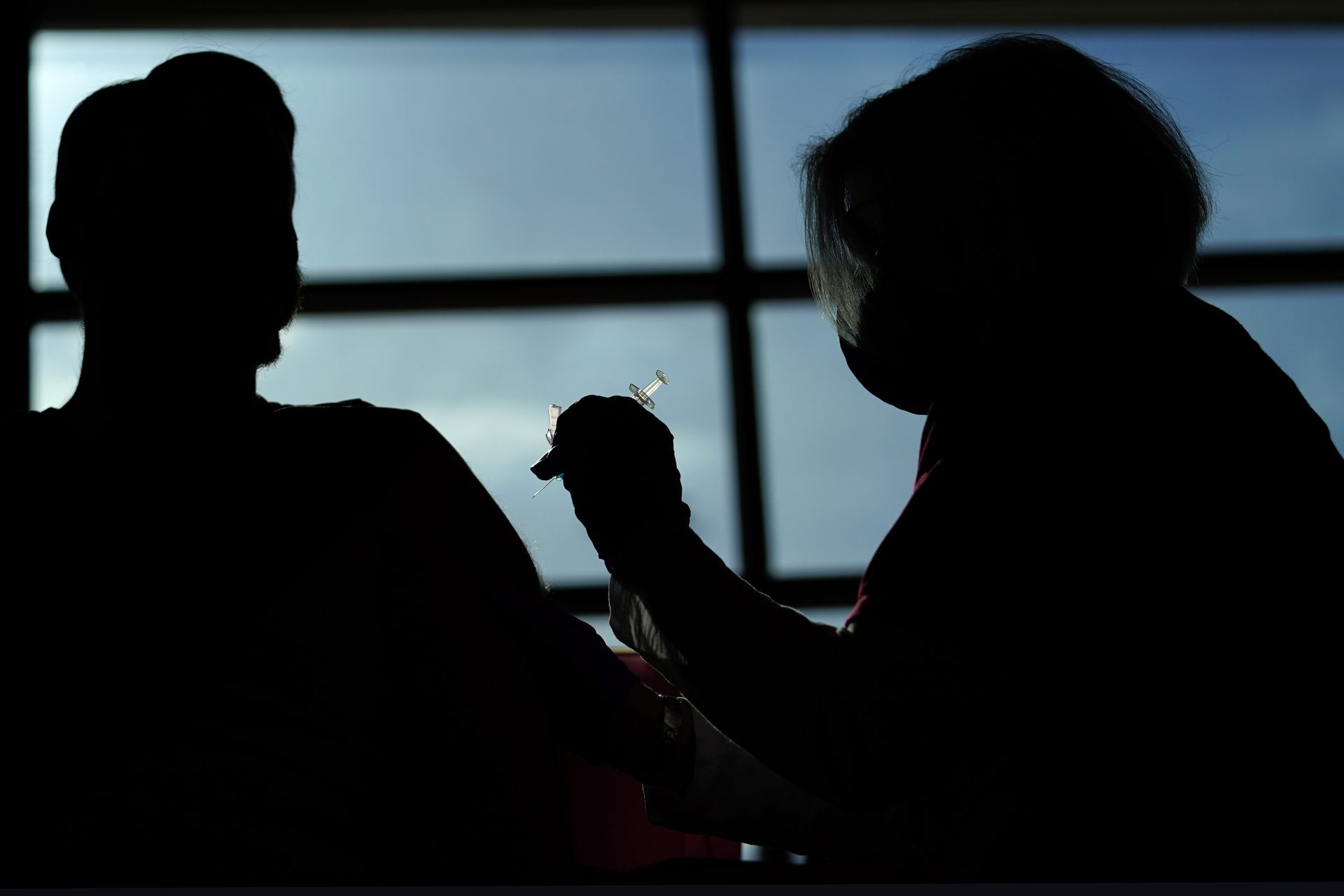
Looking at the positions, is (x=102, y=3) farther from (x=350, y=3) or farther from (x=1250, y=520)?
(x=1250, y=520)

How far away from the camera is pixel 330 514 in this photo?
2.35 ft

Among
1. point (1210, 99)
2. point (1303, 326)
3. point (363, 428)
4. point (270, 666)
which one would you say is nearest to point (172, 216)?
point (363, 428)

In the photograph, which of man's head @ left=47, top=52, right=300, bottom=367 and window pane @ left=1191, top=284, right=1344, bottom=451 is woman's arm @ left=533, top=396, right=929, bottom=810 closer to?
man's head @ left=47, top=52, right=300, bottom=367

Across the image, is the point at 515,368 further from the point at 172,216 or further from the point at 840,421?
the point at 172,216

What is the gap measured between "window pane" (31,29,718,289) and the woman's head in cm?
188

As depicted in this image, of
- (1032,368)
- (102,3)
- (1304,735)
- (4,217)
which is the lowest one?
(1304,735)

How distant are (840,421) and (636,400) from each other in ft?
5.90

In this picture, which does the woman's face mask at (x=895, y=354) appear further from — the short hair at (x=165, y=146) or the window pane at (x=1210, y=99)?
the window pane at (x=1210, y=99)

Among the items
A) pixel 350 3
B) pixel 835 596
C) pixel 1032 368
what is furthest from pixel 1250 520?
pixel 350 3

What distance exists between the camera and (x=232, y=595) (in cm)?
68

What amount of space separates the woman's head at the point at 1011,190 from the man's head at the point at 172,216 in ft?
1.55

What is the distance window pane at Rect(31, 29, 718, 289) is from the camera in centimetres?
266

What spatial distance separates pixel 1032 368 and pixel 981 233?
13 cm

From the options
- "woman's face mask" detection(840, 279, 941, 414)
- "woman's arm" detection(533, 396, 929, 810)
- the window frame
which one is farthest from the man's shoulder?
the window frame
